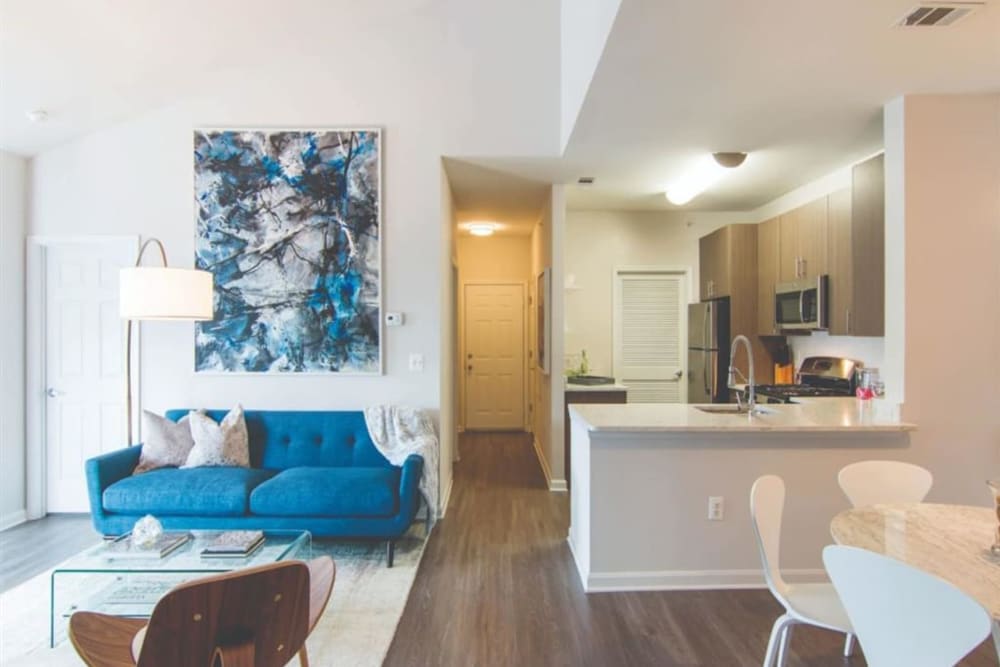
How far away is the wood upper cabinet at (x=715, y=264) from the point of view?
473 centimetres

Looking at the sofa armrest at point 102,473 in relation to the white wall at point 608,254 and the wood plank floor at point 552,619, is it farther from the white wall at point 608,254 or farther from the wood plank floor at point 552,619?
Answer: the white wall at point 608,254

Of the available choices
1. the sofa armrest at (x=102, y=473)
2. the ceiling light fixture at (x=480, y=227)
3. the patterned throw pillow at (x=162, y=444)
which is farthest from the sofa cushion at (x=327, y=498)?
the ceiling light fixture at (x=480, y=227)

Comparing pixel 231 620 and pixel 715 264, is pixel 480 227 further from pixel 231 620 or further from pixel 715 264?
pixel 231 620

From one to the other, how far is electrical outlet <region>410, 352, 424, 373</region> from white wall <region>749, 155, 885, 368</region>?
3.18m

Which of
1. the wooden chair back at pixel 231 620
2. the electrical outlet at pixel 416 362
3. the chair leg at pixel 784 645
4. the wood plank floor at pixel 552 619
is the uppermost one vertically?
the electrical outlet at pixel 416 362

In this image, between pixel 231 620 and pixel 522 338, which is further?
pixel 522 338

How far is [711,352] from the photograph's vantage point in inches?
188

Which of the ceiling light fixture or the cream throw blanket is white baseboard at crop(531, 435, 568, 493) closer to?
the cream throw blanket

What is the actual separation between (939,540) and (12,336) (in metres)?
5.42

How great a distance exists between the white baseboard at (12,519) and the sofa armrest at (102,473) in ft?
3.85

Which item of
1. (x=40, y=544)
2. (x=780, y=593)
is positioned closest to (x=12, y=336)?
(x=40, y=544)

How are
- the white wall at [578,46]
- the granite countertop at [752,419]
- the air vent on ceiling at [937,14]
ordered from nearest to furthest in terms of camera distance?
the air vent on ceiling at [937,14] → the white wall at [578,46] → the granite countertop at [752,419]

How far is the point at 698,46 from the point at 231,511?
341 cm

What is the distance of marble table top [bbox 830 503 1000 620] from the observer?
131 cm
